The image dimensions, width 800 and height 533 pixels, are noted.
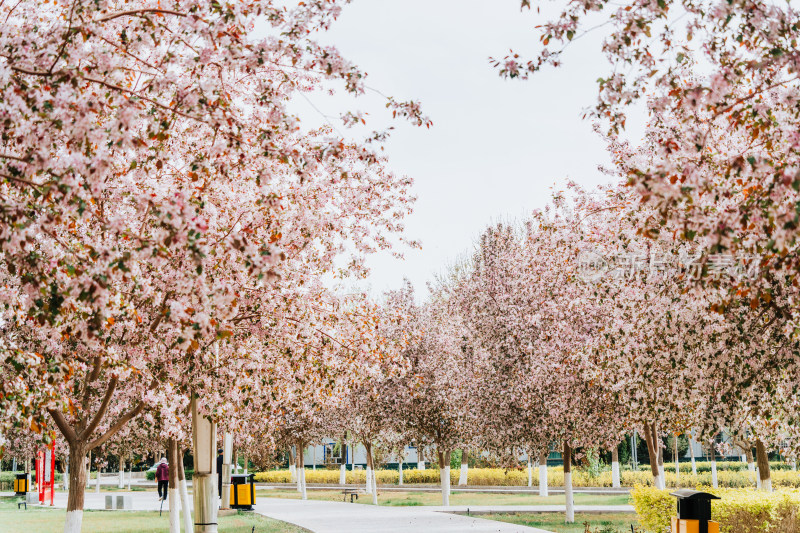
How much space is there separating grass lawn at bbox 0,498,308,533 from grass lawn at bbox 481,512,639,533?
5.49 m

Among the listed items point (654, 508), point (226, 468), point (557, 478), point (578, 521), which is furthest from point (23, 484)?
point (654, 508)

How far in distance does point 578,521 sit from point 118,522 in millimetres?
13033

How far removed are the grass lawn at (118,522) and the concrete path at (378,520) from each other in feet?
2.63

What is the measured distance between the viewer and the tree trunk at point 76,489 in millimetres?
10219

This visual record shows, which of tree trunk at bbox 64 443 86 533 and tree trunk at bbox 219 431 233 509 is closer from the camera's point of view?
tree trunk at bbox 64 443 86 533

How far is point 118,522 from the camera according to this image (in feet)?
75.4

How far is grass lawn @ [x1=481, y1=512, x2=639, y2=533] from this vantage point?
677 inches

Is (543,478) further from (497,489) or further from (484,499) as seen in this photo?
(497,489)

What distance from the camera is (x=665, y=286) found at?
9.63 metres

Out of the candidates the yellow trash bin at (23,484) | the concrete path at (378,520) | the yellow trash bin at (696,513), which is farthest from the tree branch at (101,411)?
the yellow trash bin at (23,484)

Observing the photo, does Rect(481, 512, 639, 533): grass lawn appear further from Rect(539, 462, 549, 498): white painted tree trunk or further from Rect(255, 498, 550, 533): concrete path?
Rect(539, 462, 549, 498): white painted tree trunk

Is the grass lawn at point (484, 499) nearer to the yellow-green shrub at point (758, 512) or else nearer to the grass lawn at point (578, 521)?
the grass lawn at point (578, 521)

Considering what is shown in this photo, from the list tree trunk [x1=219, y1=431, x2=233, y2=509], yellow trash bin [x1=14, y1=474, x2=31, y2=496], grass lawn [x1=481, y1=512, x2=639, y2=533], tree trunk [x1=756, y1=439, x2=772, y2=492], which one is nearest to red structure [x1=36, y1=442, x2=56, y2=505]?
yellow trash bin [x1=14, y1=474, x2=31, y2=496]

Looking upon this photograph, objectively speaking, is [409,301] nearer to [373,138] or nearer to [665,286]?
[665,286]
